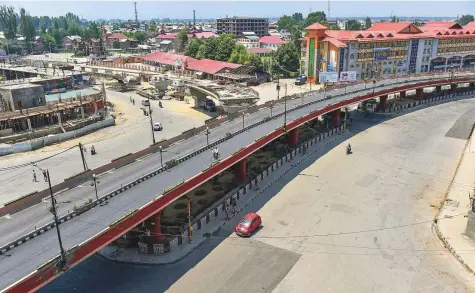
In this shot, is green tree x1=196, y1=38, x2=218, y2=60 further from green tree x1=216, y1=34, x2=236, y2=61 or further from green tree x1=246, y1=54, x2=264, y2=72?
green tree x1=246, y1=54, x2=264, y2=72

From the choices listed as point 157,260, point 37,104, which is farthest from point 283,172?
point 37,104

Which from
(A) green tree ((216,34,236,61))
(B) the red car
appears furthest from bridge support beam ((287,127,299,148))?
(A) green tree ((216,34,236,61))

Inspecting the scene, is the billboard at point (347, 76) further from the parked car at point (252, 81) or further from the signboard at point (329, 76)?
the parked car at point (252, 81)

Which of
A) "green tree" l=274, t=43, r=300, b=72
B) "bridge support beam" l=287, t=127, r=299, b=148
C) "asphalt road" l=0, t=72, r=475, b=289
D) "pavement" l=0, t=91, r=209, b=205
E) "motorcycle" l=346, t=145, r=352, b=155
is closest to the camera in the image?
"asphalt road" l=0, t=72, r=475, b=289

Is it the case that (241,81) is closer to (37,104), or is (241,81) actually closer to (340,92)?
(340,92)

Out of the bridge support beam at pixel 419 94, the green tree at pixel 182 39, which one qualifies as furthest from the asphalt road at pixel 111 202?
the green tree at pixel 182 39

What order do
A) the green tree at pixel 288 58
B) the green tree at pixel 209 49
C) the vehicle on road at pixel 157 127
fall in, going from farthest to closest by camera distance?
the green tree at pixel 209 49, the green tree at pixel 288 58, the vehicle on road at pixel 157 127
